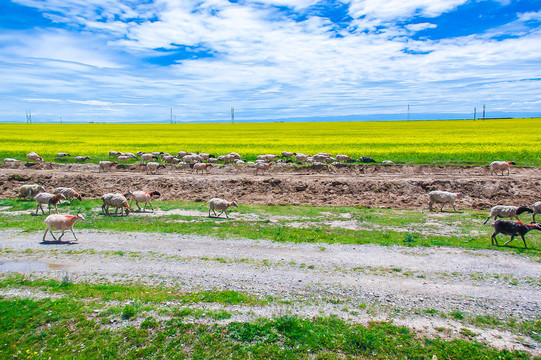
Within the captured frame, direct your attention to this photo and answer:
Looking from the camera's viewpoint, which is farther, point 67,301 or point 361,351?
point 67,301

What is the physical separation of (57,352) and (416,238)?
43.9 ft

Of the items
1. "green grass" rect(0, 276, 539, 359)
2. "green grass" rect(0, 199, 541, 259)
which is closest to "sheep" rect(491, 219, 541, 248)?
"green grass" rect(0, 199, 541, 259)

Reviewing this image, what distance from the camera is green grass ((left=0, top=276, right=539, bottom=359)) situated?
24.4ft

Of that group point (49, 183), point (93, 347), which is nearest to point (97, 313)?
point (93, 347)

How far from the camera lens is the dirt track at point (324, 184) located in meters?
24.2

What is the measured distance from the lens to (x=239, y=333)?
Result: 26.2 feet

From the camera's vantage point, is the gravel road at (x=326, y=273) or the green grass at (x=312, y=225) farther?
the green grass at (x=312, y=225)

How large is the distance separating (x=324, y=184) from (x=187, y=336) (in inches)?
792

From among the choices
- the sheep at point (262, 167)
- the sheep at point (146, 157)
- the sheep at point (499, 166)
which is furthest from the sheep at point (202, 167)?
the sheep at point (499, 166)

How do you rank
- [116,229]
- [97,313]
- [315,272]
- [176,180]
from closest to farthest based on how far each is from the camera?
[97,313] → [315,272] → [116,229] → [176,180]

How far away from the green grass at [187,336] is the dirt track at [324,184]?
639 inches

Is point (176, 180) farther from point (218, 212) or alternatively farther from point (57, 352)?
point (57, 352)

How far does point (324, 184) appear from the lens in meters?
26.7

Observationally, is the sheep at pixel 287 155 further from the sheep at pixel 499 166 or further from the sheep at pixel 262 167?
the sheep at pixel 499 166
